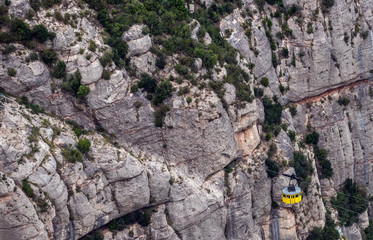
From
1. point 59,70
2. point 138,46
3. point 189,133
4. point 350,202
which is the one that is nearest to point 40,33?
point 59,70

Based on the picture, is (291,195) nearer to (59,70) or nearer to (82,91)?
(82,91)

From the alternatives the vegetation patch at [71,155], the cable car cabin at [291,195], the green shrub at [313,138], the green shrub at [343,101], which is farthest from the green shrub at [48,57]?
the green shrub at [343,101]

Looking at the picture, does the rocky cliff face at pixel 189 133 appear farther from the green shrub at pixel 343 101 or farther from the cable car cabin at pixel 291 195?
the cable car cabin at pixel 291 195

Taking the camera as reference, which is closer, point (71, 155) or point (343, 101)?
point (71, 155)

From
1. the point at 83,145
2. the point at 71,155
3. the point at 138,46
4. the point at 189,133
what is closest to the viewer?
the point at 71,155

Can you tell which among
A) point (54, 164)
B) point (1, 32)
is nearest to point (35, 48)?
point (1, 32)

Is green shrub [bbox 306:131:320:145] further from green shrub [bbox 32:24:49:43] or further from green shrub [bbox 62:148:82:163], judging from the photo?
green shrub [bbox 32:24:49:43]
